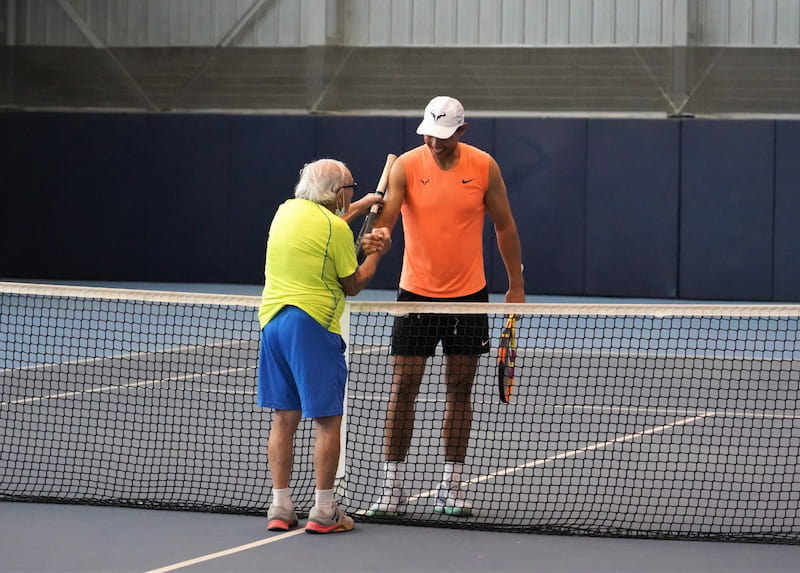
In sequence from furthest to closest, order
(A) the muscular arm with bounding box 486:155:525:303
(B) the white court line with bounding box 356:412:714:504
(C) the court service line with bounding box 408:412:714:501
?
1. (C) the court service line with bounding box 408:412:714:501
2. (B) the white court line with bounding box 356:412:714:504
3. (A) the muscular arm with bounding box 486:155:525:303

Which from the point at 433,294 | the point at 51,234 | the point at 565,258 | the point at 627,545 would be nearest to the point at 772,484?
the point at 627,545

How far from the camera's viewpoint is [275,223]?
5629 mm

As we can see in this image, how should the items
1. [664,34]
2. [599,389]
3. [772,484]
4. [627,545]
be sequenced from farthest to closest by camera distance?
[664,34] < [599,389] < [772,484] < [627,545]

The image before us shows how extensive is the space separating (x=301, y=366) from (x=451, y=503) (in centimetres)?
102

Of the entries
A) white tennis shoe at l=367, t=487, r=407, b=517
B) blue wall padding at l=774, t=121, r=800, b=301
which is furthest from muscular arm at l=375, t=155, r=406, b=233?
blue wall padding at l=774, t=121, r=800, b=301

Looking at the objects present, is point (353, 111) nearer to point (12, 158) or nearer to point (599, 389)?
point (12, 158)

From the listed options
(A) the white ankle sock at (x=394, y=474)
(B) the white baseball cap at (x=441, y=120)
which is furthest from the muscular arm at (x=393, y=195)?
(A) the white ankle sock at (x=394, y=474)

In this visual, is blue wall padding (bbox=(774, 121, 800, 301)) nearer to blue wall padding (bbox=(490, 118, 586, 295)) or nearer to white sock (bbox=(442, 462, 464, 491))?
blue wall padding (bbox=(490, 118, 586, 295))

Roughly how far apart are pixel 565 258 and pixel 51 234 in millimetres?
7644

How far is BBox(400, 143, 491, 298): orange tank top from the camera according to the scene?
238 inches

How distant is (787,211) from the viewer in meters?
17.2

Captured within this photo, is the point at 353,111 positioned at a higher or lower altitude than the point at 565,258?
higher

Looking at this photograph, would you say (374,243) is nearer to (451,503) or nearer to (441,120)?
(441,120)

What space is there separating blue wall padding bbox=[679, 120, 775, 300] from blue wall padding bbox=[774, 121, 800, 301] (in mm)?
92
